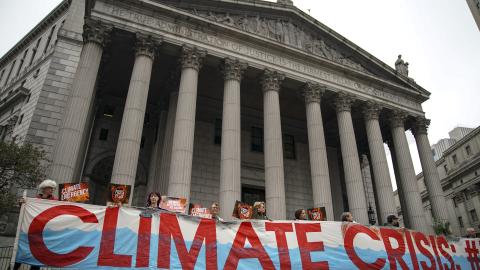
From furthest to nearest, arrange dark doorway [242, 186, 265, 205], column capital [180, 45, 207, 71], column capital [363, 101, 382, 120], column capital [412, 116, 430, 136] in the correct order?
column capital [412, 116, 430, 136] < dark doorway [242, 186, 265, 205] < column capital [363, 101, 382, 120] < column capital [180, 45, 207, 71]

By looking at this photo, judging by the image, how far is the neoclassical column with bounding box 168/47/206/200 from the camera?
17.5 m

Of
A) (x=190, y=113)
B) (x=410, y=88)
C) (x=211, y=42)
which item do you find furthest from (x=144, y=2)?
(x=410, y=88)

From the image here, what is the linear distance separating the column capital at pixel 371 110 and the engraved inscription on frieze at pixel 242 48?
968 mm

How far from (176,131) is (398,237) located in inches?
463

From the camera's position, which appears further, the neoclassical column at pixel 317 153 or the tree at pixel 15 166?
the neoclassical column at pixel 317 153

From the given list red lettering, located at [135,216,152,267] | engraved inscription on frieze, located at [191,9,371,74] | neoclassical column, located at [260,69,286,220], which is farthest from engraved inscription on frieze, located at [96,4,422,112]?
red lettering, located at [135,216,152,267]

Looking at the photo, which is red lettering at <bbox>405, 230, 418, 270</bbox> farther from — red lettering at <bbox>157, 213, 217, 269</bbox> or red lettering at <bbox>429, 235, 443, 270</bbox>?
red lettering at <bbox>157, 213, 217, 269</bbox>

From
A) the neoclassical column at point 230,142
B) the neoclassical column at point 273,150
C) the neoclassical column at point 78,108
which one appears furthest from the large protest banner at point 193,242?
the neoclassical column at point 78,108

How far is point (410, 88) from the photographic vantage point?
29375mm

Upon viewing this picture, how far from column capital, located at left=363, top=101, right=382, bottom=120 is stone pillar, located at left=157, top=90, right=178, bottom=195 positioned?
46.2 ft

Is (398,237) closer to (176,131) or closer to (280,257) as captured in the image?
(280,257)

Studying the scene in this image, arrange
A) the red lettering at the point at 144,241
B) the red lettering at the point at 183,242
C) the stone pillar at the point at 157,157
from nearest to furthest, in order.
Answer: the red lettering at the point at 144,241, the red lettering at the point at 183,242, the stone pillar at the point at 157,157

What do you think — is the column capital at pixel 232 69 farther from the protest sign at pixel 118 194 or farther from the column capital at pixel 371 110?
the protest sign at pixel 118 194

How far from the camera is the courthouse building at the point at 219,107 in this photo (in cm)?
1873
